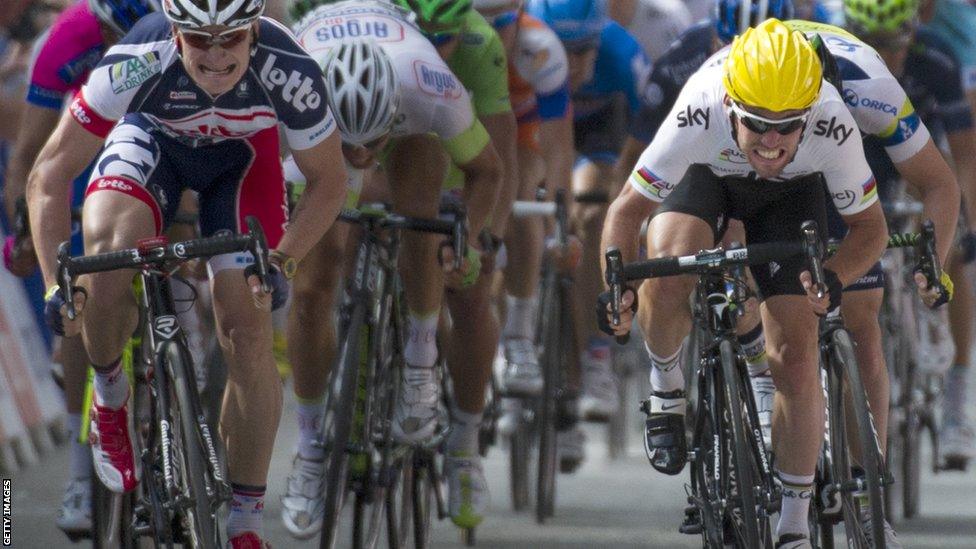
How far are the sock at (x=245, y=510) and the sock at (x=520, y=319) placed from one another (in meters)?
3.36

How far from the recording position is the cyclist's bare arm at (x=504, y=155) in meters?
8.31

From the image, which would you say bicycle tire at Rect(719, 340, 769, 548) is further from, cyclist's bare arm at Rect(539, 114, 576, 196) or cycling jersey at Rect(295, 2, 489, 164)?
cyclist's bare arm at Rect(539, 114, 576, 196)

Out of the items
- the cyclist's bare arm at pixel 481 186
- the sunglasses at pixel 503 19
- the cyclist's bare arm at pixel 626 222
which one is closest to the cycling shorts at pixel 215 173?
the cyclist's bare arm at pixel 626 222

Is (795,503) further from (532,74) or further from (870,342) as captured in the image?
(532,74)

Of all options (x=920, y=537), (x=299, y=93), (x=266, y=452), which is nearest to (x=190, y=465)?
(x=266, y=452)

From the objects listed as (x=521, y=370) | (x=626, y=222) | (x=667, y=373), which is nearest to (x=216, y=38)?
(x=626, y=222)

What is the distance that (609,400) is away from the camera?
10.5 m

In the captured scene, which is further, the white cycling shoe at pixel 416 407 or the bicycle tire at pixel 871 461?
the white cycling shoe at pixel 416 407

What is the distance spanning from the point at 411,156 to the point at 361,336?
0.81 meters

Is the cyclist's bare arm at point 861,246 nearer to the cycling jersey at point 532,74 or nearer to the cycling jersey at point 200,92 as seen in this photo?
the cycling jersey at point 200,92

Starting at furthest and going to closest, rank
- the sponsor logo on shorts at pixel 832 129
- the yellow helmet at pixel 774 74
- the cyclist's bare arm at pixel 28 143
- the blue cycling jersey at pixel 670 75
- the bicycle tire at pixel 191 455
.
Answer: the blue cycling jersey at pixel 670 75, the cyclist's bare arm at pixel 28 143, the sponsor logo on shorts at pixel 832 129, the yellow helmet at pixel 774 74, the bicycle tire at pixel 191 455

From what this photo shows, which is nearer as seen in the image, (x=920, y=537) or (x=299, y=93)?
(x=299, y=93)

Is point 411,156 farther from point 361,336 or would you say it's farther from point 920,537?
point 920,537

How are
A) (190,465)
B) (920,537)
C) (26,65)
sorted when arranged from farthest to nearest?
(26,65)
(920,537)
(190,465)
